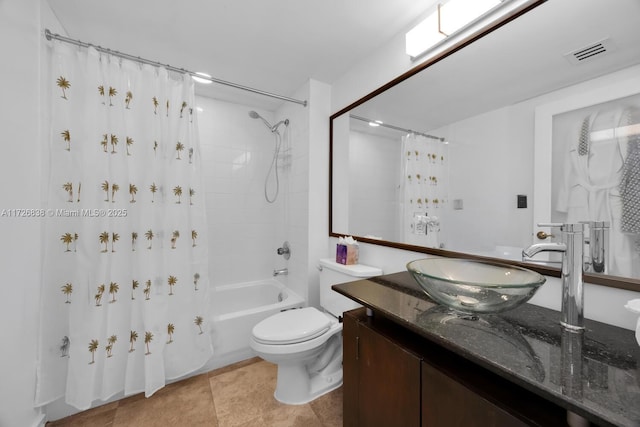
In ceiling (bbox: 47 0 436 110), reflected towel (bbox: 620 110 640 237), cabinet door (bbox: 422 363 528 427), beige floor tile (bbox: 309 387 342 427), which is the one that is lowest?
beige floor tile (bbox: 309 387 342 427)

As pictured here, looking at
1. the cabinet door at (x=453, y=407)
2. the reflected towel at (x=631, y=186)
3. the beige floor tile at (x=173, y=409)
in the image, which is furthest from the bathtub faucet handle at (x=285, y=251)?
the reflected towel at (x=631, y=186)

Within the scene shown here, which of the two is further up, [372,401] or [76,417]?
[372,401]

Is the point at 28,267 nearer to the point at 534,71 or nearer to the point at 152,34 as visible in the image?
the point at 152,34

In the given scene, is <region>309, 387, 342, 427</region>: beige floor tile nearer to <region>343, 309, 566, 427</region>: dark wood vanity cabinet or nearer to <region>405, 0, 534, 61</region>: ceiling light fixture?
<region>343, 309, 566, 427</region>: dark wood vanity cabinet

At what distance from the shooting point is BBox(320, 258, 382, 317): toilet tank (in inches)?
61.2

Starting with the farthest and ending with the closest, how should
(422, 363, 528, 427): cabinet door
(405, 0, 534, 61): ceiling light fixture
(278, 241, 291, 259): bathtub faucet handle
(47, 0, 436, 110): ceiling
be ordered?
(278, 241, 291, 259): bathtub faucet handle, (47, 0, 436, 110): ceiling, (405, 0, 534, 61): ceiling light fixture, (422, 363, 528, 427): cabinet door

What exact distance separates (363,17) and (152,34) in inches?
50.5

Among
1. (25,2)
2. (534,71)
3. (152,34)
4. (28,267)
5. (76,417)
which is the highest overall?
(152,34)

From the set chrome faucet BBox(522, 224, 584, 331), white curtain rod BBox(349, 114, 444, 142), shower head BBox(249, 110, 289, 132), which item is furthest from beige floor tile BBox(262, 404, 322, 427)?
shower head BBox(249, 110, 289, 132)

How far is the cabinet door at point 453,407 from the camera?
1.86 ft

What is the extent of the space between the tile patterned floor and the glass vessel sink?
3.55 ft

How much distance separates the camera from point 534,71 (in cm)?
94

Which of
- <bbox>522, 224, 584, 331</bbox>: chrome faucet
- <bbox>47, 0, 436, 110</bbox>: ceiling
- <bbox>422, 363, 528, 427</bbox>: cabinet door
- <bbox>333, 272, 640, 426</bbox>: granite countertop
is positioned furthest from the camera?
<bbox>47, 0, 436, 110</bbox>: ceiling

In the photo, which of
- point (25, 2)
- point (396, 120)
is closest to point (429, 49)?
point (396, 120)
